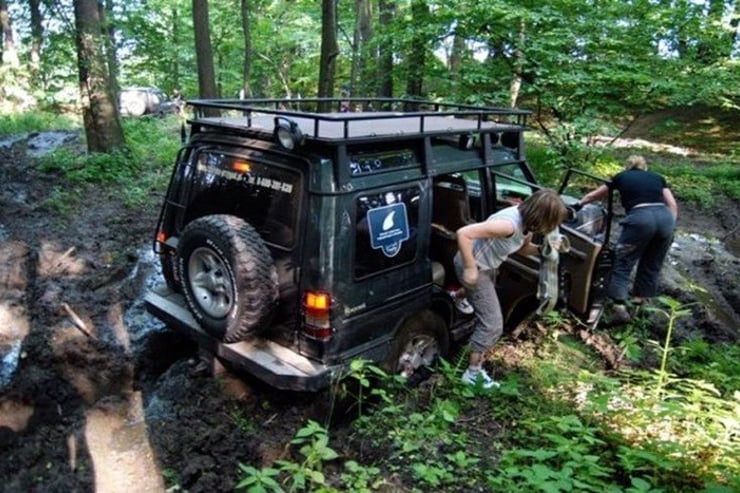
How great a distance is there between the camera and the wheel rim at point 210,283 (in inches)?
143

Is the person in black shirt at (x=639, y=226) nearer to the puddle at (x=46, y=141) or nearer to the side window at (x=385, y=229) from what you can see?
the side window at (x=385, y=229)

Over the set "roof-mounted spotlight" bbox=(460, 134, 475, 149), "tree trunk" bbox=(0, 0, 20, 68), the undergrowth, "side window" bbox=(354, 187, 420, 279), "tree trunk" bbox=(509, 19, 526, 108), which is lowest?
the undergrowth

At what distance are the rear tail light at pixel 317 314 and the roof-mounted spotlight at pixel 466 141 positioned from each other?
1922mm

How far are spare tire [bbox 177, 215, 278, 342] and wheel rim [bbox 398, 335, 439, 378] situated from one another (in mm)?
1232

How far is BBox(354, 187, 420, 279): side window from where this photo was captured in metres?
3.64

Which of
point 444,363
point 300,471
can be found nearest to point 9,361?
point 300,471

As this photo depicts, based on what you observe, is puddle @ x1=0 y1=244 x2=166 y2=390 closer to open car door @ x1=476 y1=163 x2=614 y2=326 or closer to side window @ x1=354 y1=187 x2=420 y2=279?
side window @ x1=354 y1=187 x2=420 y2=279

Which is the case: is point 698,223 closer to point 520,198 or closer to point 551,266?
point 520,198

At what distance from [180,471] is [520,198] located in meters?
Answer: 3.83

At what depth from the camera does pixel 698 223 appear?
33.6ft

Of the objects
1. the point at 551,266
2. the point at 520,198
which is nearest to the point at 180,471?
the point at 551,266

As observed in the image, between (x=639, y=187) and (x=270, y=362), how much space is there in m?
4.16

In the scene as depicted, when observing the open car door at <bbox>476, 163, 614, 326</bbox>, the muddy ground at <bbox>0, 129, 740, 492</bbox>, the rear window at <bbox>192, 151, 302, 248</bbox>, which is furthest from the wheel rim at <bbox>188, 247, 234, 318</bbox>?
the open car door at <bbox>476, 163, 614, 326</bbox>

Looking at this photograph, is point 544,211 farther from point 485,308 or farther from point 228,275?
point 228,275
